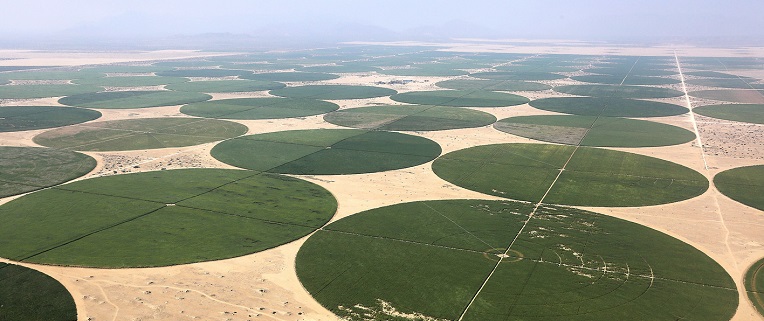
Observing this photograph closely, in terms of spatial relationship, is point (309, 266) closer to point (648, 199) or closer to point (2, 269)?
point (2, 269)

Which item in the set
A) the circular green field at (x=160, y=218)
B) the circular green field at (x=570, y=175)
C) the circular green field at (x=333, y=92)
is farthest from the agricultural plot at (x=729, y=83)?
the circular green field at (x=160, y=218)

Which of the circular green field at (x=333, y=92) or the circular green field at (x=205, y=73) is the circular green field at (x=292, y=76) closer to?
the circular green field at (x=205, y=73)

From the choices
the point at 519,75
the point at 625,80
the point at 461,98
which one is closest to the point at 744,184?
the point at 461,98

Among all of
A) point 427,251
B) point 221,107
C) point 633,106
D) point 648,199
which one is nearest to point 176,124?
point 221,107

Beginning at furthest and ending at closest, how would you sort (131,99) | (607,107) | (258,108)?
(131,99)
(607,107)
(258,108)

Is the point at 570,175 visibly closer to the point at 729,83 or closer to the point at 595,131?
the point at 595,131

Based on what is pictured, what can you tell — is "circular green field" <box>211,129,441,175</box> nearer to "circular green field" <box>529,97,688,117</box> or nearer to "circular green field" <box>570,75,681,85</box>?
"circular green field" <box>529,97,688,117</box>
